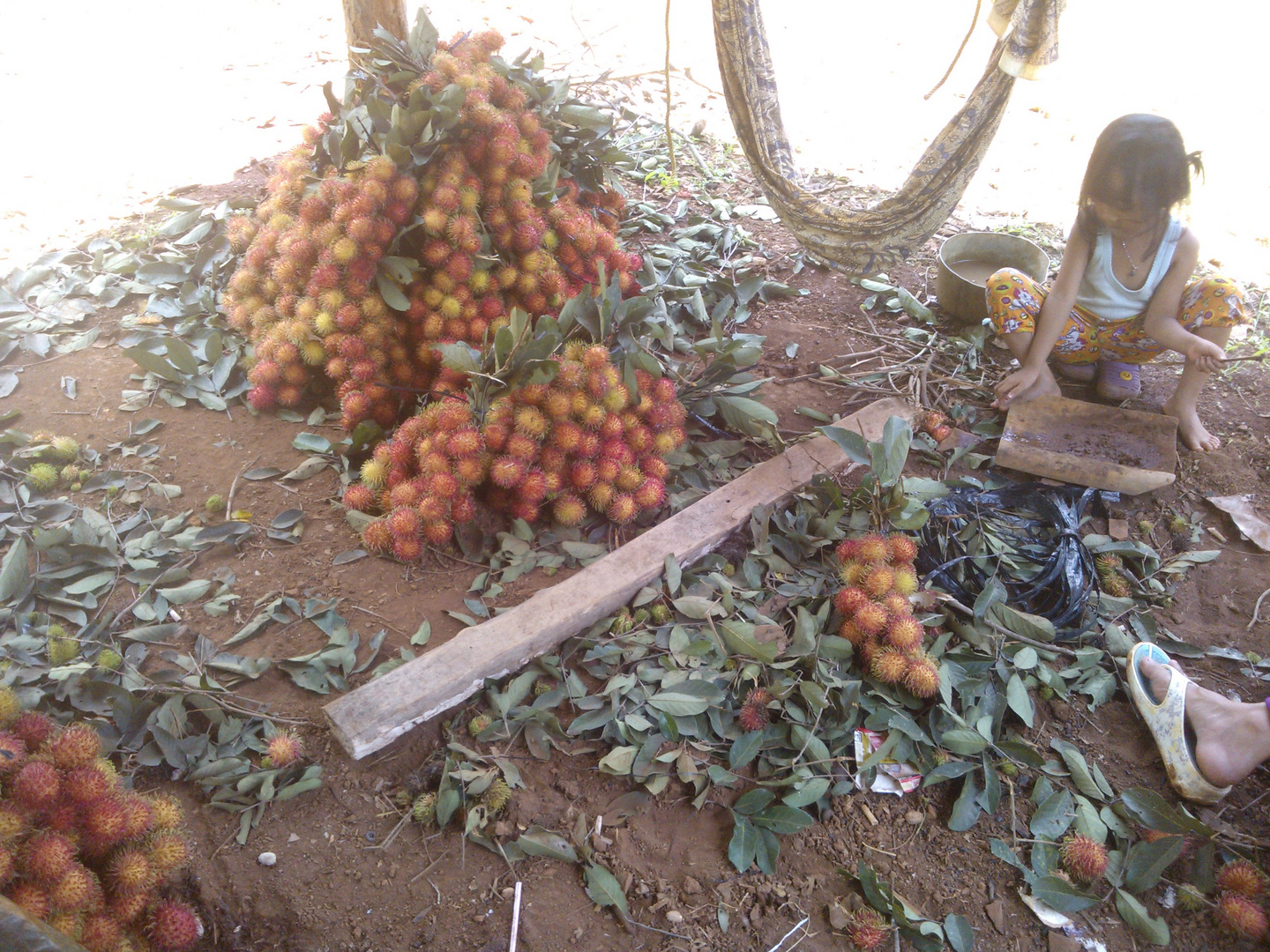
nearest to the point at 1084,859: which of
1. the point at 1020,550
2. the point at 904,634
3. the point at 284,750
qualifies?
the point at 904,634

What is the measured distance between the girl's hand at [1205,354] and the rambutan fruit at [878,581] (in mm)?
1204

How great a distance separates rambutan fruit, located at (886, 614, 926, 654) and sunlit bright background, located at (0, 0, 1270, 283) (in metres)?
2.64

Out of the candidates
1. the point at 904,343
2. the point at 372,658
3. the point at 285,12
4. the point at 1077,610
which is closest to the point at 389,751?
the point at 372,658

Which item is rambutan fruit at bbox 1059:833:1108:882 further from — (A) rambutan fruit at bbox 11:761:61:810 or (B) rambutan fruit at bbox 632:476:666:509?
(A) rambutan fruit at bbox 11:761:61:810

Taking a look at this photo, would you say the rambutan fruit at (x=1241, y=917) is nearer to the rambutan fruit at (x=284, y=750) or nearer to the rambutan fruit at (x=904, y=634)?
the rambutan fruit at (x=904, y=634)

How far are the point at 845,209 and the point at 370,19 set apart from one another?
171 cm

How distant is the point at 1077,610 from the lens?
1805mm

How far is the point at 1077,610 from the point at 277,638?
1.82m

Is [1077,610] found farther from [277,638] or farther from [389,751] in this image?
[277,638]

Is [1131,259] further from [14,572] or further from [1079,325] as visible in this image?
[14,572]

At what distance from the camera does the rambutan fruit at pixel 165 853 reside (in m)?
1.13

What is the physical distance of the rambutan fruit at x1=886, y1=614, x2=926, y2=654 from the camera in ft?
5.20

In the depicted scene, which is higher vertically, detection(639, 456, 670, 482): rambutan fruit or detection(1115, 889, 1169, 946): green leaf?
detection(639, 456, 670, 482): rambutan fruit

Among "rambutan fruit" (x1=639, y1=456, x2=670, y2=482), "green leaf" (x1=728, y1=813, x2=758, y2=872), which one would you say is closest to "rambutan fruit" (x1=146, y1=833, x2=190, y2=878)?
"green leaf" (x1=728, y1=813, x2=758, y2=872)
